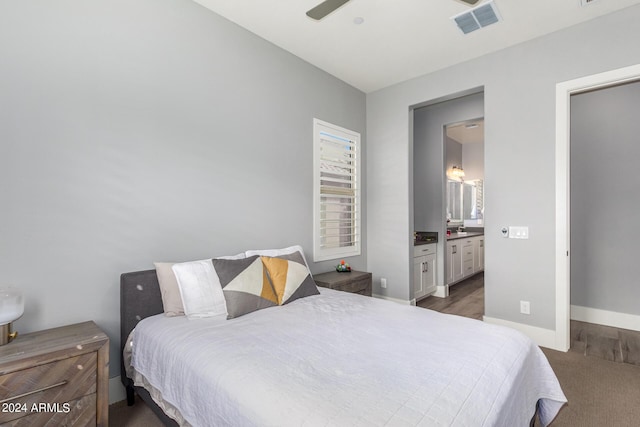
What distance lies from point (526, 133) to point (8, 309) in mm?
A: 4085

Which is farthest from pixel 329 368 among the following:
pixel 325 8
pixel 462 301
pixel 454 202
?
pixel 454 202

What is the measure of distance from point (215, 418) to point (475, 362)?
1070mm

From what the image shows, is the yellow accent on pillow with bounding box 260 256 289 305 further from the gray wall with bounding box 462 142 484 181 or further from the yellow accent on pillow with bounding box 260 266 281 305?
the gray wall with bounding box 462 142 484 181

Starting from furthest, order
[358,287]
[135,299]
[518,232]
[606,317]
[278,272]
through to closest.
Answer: [606,317] → [358,287] → [518,232] → [278,272] → [135,299]

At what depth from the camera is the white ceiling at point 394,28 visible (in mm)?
2580

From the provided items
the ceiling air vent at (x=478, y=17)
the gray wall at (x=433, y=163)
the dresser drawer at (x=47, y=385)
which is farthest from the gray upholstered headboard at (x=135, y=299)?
the gray wall at (x=433, y=163)

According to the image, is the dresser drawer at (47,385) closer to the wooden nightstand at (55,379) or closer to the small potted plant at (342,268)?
the wooden nightstand at (55,379)

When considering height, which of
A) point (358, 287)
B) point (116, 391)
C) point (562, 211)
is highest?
point (562, 211)

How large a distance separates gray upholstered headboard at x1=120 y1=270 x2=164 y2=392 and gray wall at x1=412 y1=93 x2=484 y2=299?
3842 millimetres

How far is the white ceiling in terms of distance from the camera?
2.58 metres

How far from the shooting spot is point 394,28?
2879mm

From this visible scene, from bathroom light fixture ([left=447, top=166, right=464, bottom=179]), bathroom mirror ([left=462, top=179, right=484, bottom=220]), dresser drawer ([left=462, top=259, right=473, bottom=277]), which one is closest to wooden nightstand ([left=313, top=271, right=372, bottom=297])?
dresser drawer ([left=462, top=259, right=473, bottom=277])

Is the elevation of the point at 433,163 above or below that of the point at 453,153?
below

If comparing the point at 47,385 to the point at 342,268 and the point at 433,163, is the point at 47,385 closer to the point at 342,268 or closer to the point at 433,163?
the point at 342,268
